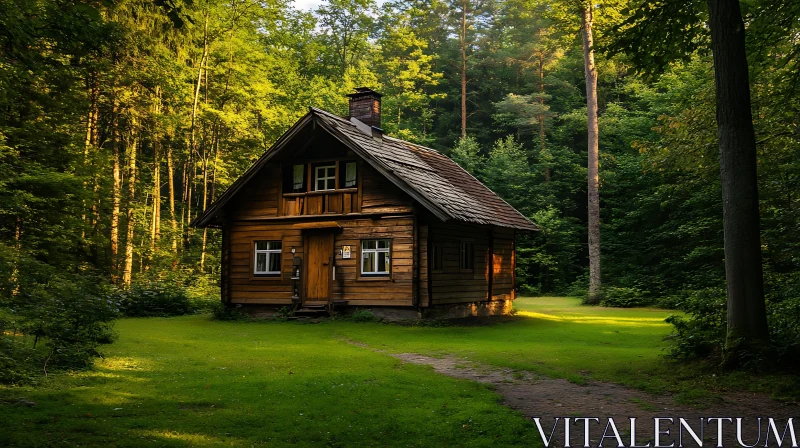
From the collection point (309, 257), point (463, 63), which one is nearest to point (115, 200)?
point (309, 257)

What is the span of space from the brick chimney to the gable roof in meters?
0.62

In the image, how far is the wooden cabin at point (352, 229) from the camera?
20016mm

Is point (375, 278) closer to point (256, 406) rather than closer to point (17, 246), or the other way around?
point (17, 246)

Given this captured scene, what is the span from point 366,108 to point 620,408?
19.2 metres

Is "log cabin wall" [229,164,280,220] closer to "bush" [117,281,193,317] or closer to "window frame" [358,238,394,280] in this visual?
"window frame" [358,238,394,280]

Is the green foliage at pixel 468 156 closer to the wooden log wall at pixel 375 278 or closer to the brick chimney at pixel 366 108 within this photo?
the brick chimney at pixel 366 108

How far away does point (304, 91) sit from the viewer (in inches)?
1693

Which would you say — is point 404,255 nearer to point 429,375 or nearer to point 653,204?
point 429,375

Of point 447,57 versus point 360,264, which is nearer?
point 360,264

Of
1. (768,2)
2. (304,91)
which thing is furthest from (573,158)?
(768,2)

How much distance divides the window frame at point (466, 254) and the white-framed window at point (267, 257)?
6674 mm

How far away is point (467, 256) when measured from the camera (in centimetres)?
2278

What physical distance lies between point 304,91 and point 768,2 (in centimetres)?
3512

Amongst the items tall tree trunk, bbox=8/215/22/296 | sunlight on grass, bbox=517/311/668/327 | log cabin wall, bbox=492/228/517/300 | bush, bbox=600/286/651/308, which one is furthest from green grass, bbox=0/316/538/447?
bush, bbox=600/286/651/308
